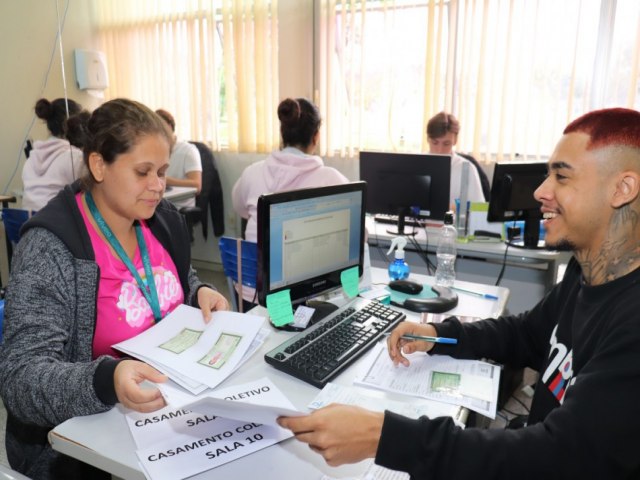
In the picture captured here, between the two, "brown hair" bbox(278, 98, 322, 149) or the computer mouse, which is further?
"brown hair" bbox(278, 98, 322, 149)

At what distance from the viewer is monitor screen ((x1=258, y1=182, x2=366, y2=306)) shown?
139 centimetres

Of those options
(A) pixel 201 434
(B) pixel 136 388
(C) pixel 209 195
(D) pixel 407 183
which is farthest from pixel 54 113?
(C) pixel 209 195

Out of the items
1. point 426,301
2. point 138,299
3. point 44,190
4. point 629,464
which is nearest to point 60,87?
point 44,190

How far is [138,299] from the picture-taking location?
1346 mm

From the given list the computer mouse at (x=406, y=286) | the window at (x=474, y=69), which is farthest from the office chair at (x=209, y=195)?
the computer mouse at (x=406, y=286)

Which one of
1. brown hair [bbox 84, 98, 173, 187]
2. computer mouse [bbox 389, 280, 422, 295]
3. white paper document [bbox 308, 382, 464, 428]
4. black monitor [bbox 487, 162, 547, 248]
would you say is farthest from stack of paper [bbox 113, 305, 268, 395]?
black monitor [bbox 487, 162, 547, 248]

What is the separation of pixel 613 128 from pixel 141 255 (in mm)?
1221

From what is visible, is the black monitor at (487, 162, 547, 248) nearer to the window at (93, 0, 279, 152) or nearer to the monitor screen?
the monitor screen

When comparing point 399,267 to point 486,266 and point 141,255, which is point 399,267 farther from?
point 486,266

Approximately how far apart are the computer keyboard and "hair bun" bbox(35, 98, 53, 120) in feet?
4.72

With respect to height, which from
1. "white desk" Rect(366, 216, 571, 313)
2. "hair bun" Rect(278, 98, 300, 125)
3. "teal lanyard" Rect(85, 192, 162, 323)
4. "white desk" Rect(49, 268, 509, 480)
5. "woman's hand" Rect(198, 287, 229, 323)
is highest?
"hair bun" Rect(278, 98, 300, 125)

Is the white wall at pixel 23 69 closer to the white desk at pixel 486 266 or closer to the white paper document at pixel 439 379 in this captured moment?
the white paper document at pixel 439 379

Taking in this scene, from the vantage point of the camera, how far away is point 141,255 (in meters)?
1.42

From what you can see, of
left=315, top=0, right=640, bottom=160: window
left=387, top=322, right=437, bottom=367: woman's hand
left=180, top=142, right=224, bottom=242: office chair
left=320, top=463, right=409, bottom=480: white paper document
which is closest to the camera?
left=320, top=463, right=409, bottom=480: white paper document
